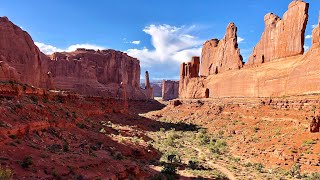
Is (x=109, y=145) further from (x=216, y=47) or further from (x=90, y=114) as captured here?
(x=216, y=47)

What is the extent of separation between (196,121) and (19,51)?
3706cm

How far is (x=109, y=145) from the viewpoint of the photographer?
28.0 m

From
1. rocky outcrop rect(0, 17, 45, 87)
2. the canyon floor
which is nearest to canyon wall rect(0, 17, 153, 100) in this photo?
rocky outcrop rect(0, 17, 45, 87)

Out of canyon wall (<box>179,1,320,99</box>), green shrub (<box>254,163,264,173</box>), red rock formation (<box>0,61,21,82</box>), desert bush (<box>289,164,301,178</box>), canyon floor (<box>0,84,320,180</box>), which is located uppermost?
canyon wall (<box>179,1,320,99</box>)

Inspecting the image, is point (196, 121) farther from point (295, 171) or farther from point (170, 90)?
point (170, 90)

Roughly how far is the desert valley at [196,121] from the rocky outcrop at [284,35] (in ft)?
0.60

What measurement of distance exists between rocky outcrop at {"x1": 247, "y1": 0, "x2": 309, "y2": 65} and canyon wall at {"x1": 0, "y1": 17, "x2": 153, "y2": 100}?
41.7m

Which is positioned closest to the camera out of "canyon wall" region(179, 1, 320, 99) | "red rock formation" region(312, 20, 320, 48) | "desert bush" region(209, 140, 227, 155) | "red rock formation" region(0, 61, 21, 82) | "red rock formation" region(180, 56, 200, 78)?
"red rock formation" region(0, 61, 21, 82)

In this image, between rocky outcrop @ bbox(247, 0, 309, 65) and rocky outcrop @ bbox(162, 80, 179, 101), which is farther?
rocky outcrop @ bbox(162, 80, 179, 101)

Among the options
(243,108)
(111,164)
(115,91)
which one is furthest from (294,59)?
(115,91)

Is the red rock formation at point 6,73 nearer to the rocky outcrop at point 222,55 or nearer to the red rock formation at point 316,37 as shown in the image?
the red rock formation at point 316,37

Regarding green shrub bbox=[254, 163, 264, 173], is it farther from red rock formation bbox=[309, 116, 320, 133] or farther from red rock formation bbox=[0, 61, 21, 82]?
red rock formation bbox=[0, 61, 21, 82]

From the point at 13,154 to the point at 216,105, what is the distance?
53.7 m

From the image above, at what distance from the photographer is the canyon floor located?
17.3 meters
